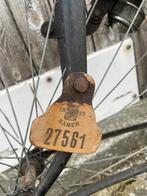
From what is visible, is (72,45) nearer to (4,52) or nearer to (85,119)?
(85,119)

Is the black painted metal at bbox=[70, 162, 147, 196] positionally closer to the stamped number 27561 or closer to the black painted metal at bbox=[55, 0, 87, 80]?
the stamped number 27561

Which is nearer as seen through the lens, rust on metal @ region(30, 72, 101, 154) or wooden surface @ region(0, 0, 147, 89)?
rust on metal @ region(30, 72, 101, 154)

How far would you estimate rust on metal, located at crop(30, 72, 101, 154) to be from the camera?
875mm

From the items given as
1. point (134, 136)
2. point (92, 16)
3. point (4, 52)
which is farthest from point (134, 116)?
point (92, 16)

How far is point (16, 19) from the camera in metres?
1.48

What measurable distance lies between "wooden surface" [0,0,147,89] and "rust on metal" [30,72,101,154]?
646 millimetres

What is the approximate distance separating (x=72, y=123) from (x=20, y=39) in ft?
2.29

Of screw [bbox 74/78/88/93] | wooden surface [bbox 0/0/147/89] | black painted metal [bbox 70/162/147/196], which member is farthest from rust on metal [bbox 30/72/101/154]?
wooden surface [bbox 0/0/147/89]

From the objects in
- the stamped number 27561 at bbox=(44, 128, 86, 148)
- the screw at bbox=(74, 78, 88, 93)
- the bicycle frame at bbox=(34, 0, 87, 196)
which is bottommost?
the stamped number 27561 at bbox=(44, 128, 86, 148)

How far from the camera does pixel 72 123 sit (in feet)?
2.91

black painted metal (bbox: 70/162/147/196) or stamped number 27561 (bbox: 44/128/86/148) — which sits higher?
stamped number 27561 (bbox: 44/128/86/148)

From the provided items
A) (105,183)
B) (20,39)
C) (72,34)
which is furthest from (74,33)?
(20,39)

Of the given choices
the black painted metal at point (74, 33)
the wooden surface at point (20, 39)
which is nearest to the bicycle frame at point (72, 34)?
the black painted metal at point (74, 33)

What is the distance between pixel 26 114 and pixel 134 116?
466 millimetres
